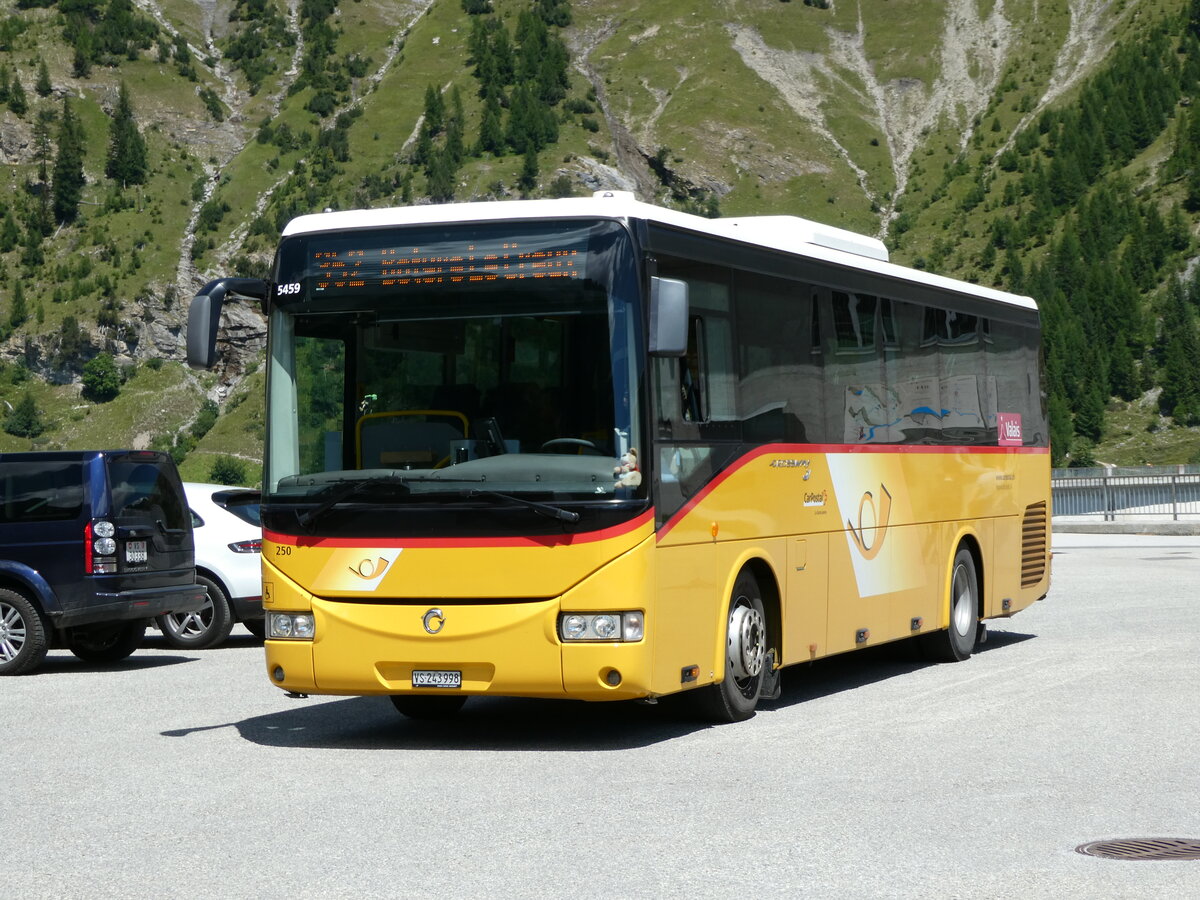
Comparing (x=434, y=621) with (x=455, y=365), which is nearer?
(x=434, y=621)

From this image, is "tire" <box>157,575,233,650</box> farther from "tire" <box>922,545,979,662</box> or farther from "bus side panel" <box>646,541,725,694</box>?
"bus side panel" <box>646,541,725,694</box>

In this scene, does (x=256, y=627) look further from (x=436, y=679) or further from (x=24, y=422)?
(x=24, y=422)

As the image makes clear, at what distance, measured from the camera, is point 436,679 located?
975cm

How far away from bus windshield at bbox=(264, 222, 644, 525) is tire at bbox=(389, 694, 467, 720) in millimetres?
1952

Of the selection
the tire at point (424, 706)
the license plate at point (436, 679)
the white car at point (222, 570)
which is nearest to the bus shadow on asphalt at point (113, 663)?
the white car at point (222, 570)

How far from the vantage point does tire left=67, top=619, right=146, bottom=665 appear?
52.4ft

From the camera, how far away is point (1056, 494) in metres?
44.1

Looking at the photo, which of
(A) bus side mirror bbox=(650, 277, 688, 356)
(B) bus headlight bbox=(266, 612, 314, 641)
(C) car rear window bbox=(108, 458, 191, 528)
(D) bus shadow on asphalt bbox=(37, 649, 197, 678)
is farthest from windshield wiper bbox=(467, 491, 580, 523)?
(D) bus shadow on asphalt bbox=(37, 649, 197, 678)

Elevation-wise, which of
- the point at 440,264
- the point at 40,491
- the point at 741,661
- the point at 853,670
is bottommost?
the point at 853,670

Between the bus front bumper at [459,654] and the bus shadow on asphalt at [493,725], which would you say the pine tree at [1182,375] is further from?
the bus front bumper at [459,654]

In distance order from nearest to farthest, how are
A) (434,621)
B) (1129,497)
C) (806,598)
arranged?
(434,621) < (806,598) < (1129,497)

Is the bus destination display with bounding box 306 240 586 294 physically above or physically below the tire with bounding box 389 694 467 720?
above

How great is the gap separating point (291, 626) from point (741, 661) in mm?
2774

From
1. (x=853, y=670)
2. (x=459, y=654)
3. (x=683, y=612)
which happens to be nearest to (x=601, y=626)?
(x=683, y=612)
